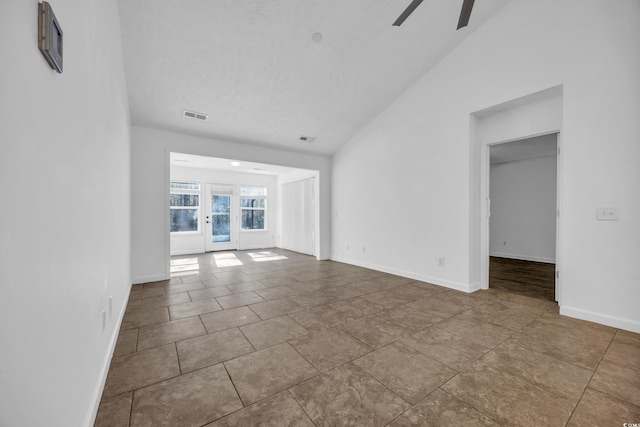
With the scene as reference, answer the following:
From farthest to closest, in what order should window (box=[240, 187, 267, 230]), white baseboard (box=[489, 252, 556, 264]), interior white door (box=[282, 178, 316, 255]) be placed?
window (box=[240, 187, 267, 230]) → interior white door (box=[282, 178, 316, 255]) → white baseboard (box=[489, 252, 556, 264])

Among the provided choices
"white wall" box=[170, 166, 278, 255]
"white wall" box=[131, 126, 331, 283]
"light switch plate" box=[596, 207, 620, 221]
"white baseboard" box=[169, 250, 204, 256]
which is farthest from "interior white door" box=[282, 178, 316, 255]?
"light switch plate" box=[596, 207, 620, 221]

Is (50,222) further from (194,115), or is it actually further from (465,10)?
(194,115)

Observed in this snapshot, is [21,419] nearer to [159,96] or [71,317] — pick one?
[71,317]

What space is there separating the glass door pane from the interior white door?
5.65 ft

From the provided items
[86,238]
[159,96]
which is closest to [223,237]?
[159,96]

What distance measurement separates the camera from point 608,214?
2670mm

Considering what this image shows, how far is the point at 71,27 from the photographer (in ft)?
3.69

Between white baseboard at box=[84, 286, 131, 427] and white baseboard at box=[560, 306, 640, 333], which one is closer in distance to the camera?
white baseboard at box=[84, 286, 131, 427]

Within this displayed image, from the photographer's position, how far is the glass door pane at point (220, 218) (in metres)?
7.89

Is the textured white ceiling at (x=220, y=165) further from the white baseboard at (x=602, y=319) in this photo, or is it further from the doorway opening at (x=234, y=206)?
the white baseboard at (x=602, y=319)

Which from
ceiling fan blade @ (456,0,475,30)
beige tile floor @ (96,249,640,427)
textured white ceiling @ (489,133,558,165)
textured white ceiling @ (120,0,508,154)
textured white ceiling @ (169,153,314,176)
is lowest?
Answer: beige tile floor @ (96,249,640,427)

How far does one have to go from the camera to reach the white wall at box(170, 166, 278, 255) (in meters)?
7.34

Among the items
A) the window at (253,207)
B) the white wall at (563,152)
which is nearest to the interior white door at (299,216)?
the window at (253,207)

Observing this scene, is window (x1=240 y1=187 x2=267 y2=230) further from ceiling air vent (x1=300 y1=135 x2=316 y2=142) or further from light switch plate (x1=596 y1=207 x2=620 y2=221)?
light switch plate (x1=596 y1=207 x2=620 y2=221)
